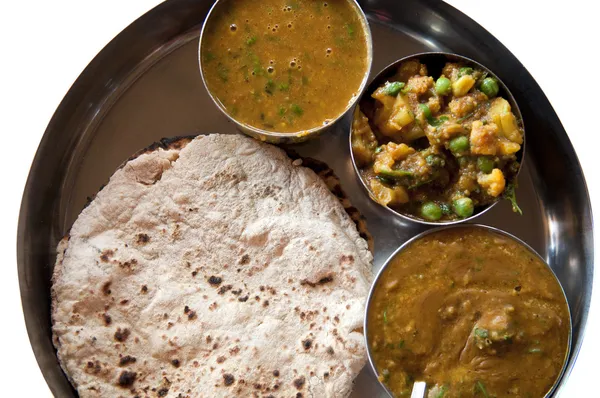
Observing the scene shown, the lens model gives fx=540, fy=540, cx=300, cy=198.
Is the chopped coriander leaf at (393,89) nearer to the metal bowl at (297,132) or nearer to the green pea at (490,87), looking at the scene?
the metal bowl at (297,132)

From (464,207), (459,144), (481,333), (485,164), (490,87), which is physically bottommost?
(481,333)

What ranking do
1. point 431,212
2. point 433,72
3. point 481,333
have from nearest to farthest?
1. point 481,333
2. point 431,212
3. point 433,72

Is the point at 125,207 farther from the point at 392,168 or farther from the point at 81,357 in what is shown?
the point at 392,168

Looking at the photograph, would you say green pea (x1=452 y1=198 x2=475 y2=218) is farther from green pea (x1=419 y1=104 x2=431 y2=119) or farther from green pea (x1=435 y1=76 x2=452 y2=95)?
green pea (x1=435 y1=76 x2=452 y2=95)

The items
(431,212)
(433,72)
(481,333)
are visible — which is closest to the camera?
(481,333)

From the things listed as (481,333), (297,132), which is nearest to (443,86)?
(297,132)

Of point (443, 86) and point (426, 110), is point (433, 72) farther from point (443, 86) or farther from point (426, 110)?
point (426, 110)

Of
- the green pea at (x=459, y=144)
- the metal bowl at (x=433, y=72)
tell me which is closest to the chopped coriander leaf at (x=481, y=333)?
the metal bowl at (x=433, y=72)
